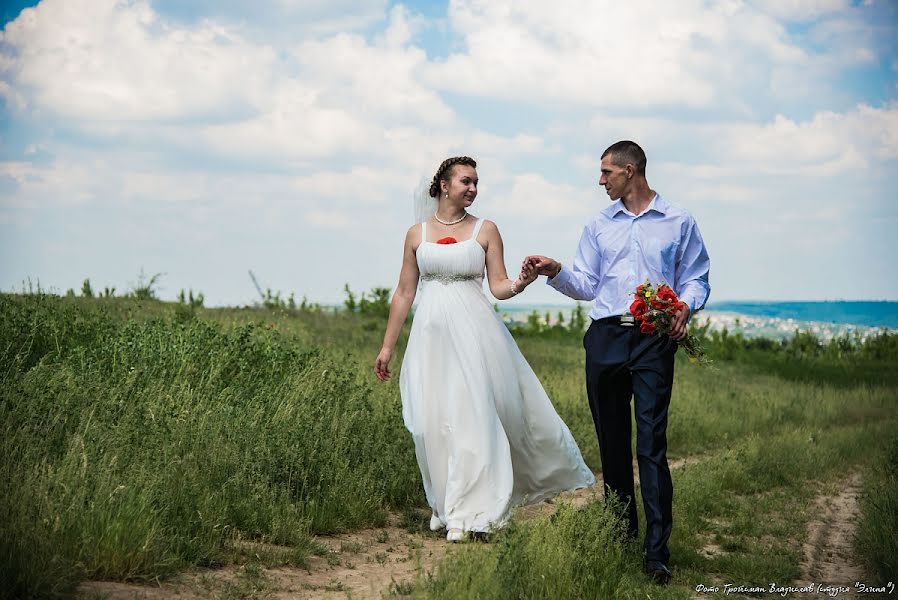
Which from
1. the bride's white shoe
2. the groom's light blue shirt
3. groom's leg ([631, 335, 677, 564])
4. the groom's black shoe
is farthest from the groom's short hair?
the bride's white shoe

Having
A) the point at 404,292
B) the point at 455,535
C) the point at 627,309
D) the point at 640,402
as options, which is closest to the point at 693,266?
the point at 627,309

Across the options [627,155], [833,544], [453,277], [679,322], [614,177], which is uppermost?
[627,155]

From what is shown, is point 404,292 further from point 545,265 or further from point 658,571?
point 658,571

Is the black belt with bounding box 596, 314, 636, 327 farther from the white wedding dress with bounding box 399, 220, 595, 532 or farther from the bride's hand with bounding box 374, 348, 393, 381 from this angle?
the bride's hand with bounding box 374, 348, 393, 381

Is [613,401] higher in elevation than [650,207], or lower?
lower

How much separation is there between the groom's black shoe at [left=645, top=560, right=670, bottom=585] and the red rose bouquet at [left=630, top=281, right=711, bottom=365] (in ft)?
5.06

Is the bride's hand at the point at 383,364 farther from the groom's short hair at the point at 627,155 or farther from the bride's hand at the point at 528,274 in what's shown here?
the groom's short hair at the point at 627,155

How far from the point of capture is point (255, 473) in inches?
314

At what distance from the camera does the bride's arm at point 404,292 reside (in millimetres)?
8289

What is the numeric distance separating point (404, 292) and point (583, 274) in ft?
5.98

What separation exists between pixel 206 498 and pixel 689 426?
966 centimetres

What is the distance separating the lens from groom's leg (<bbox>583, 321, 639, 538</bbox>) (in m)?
6.93

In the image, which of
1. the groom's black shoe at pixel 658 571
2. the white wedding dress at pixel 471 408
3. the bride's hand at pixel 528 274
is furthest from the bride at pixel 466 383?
the groom's black shoe at pixel 658 571

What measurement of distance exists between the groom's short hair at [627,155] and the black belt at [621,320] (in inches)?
40.6
